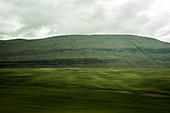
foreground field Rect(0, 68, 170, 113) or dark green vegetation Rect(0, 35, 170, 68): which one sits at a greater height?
dark green vegetation Rect(0, 35, 170, 68)

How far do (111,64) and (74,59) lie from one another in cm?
3483

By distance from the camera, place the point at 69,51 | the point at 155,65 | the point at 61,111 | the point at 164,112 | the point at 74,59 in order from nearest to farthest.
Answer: the point at 61,111
the point at 164,112
the point at 155,65
the point at 74,59
the point at 69,51

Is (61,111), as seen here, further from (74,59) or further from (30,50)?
(30,50)

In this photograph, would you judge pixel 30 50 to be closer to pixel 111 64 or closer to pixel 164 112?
pixel 111 64

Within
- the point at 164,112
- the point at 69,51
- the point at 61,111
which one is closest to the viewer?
the point at 61,111

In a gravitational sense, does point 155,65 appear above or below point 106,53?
below

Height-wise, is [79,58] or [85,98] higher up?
[79,58]

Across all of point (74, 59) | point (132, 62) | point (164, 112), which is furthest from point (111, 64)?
point (164, 112)

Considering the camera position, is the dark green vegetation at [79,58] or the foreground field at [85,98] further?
the dark green vegetation at [79,58]

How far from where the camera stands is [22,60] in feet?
524

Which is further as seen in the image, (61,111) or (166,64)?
(166,64)

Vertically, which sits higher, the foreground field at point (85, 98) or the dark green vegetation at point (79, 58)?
the dark green vegetation at point (79, 58)

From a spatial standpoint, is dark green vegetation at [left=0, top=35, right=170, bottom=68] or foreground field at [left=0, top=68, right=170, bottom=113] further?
dark green vegetation at [left=0, top=35, right=170, bottom=68]

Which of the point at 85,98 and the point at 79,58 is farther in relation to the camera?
the point at 79,58
